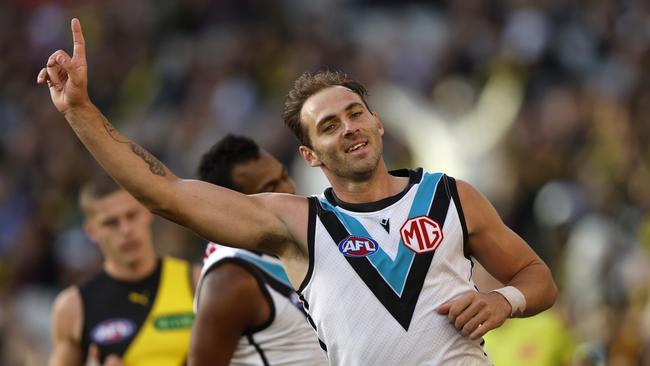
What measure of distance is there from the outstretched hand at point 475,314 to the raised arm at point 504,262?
0.01 meters

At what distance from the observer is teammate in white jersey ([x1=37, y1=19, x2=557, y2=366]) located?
16.7 ft

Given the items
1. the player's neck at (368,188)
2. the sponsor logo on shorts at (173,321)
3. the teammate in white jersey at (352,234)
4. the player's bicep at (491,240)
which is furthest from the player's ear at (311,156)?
the sponsor logo on shorts at (173,321)

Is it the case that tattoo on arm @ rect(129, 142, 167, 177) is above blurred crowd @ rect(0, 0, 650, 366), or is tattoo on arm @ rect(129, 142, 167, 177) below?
above

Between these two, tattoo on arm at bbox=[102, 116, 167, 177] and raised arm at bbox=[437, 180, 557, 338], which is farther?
raised arm at bbox=[437, 180, 557, 338]

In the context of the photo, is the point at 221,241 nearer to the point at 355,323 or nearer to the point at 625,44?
the point at 355,323

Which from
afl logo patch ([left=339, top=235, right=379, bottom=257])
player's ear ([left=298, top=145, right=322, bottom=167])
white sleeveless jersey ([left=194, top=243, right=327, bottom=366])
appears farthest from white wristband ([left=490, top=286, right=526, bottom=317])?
white sleeveless jersey ([left=194, top=243, right=327, bottom=366])

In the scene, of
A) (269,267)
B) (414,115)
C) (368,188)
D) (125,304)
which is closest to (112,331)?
(125,304)

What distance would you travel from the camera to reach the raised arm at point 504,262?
17.3 ft

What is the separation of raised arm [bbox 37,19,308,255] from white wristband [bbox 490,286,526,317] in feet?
2.83

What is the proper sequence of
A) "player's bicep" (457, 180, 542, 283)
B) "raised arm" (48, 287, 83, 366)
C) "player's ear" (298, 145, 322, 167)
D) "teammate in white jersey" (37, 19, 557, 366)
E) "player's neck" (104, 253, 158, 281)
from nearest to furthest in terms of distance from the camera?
"teammate in white jersey" (37, 19, 557, 366), "player's bicep" (457, 180, 542, 283), "player's ear" (298, 145, 322, 167), "raised arm" (48, 287, 83, 366), "player's neck" (104, 253, 158, 281)

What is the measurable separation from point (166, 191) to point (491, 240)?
4.58 feet

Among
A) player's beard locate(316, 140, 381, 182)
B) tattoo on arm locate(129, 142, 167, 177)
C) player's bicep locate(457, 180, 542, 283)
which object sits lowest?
player's bicep locate(457, 180, 542, 283)

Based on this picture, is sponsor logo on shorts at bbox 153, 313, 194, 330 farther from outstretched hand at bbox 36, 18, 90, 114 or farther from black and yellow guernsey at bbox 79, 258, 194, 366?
outstretched hand at bbox 36, 18, 90, 114

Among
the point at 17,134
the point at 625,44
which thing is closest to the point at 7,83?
the point at 17,134
